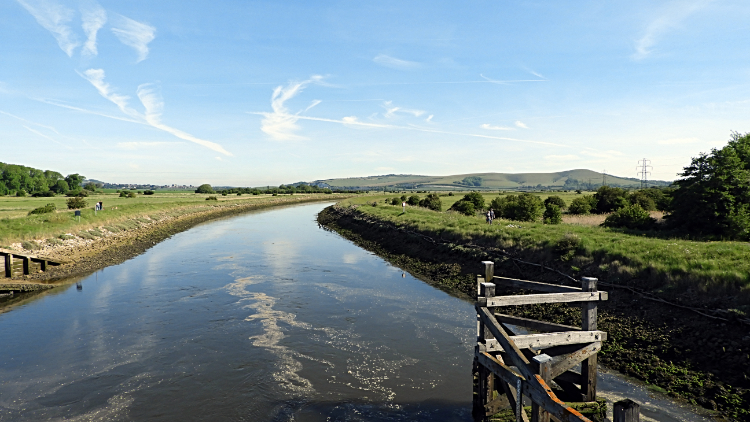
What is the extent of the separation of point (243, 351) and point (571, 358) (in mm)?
10144

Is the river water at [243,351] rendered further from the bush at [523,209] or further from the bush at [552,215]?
the bush at [523,209]

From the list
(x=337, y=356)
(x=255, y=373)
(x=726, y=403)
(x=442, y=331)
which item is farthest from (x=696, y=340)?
(x=255, y=373)

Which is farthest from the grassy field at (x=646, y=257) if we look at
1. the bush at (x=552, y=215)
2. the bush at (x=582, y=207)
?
the bush at (x=582, y=207)

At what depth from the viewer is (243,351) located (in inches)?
529

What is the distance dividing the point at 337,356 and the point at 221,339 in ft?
15.0

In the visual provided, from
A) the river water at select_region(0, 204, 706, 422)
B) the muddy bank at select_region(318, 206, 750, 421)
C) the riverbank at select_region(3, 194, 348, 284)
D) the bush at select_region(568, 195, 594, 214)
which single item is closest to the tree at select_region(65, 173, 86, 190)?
the riverbank at select_region(3, 194, 348, 284)

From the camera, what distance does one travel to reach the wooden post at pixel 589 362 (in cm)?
838

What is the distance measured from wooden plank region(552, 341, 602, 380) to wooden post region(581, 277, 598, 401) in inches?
8.1

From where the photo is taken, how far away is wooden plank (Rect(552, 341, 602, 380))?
25.5 ft

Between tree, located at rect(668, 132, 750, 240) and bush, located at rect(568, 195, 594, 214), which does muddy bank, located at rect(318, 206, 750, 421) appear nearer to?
tree, located at rect(668, 132, 750, 240)

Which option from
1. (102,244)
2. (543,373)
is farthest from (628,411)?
(102,244)

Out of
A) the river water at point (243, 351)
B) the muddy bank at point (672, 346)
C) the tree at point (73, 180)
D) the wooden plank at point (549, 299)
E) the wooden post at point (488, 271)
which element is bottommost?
the river water at point (243, 351)

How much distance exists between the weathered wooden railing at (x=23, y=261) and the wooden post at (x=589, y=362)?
97.8ft

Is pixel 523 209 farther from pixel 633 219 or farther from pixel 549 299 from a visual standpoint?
pixel 549 299
